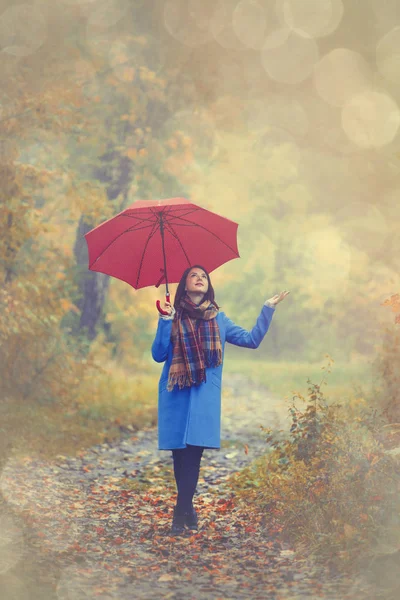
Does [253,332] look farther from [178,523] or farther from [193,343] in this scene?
[178,523]

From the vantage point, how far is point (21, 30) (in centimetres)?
779

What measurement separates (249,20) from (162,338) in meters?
6.48

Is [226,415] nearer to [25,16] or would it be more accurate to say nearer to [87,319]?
[87,319]

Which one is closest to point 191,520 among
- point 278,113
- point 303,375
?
point 278,113

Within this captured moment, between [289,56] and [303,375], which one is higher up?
[289,56]

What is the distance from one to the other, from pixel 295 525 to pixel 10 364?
4.64 meters

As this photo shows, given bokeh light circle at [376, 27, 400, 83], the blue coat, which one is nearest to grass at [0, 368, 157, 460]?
the blue coat

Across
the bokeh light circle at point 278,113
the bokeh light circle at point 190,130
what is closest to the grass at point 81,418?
the bokeh light circle at point 190,130

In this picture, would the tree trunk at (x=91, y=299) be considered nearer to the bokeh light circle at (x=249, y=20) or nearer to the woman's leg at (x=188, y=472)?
the bokeh light circle at (x=249, y=20)

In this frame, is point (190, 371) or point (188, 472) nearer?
point (190, 371)

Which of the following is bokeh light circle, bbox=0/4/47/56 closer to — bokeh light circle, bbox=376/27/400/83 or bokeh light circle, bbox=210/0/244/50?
bokeh light circle, bbox=210/0/244/50

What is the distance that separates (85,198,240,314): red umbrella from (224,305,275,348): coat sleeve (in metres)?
0.56

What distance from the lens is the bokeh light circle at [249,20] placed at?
30.1 ft

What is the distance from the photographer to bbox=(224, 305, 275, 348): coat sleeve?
15.5ft
